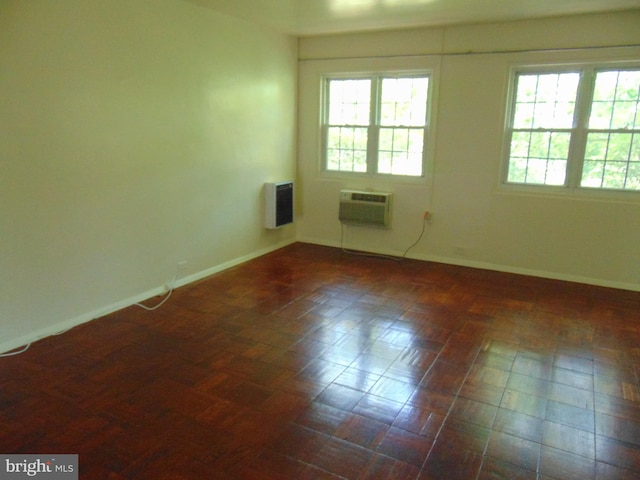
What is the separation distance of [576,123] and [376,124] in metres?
2.03

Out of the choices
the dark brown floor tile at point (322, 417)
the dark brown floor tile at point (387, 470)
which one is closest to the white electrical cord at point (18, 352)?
the dark brown floor tile at point (322, 417)

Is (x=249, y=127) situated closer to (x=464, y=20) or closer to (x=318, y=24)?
(x=318, y=24)

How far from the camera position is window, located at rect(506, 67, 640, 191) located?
4.31 metres

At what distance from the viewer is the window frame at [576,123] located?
14.2ft

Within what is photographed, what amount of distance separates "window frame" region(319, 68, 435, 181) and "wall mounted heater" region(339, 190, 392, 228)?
275 mm

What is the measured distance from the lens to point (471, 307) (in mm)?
3980

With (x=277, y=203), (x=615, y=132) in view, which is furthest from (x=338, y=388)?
(x=615, y=132)

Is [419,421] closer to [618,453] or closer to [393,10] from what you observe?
[618,453]

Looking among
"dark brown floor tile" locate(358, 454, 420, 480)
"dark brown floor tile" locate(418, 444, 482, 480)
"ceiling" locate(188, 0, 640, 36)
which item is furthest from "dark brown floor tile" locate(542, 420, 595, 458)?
"ceiling" locate(188, 0, 640, 36)

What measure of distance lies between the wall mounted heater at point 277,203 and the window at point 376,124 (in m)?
0.72

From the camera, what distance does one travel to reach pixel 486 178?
4898mm

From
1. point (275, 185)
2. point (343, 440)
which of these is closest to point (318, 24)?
point (275, 185)

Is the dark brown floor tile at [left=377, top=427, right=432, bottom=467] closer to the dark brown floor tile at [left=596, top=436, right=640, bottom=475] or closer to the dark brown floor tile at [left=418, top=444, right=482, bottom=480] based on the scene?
the dark brown floor tile at [left=418, top=444, right=482, bottom=480]

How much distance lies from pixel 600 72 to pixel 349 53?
8.27ft
